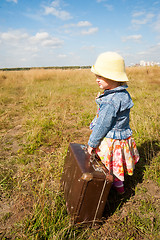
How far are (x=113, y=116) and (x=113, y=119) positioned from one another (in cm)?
5

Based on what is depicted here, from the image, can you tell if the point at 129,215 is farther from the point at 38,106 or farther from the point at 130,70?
the point at 130,70

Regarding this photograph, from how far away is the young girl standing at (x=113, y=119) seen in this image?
60.6 inches

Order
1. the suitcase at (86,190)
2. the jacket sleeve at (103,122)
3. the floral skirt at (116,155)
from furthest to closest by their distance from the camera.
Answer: the floral skirt at (116,155), the jacket sleeve at (103,122), the suitcase at (86,190)

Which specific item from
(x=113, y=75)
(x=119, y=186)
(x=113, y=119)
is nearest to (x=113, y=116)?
(x=113, y=119)

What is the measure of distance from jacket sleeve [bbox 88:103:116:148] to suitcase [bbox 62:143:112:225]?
0.17m

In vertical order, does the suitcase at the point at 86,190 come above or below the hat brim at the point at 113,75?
below

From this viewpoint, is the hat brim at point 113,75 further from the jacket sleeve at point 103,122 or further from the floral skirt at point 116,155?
the floral skirt at point 116,155

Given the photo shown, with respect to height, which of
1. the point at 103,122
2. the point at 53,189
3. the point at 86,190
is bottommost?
the point at 53,189

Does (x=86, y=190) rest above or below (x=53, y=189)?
above

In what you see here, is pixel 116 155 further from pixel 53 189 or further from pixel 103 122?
pixel 53 189

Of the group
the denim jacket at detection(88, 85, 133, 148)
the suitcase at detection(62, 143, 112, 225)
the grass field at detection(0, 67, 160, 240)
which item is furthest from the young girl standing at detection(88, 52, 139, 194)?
the grass field at detection(0, 67, 160, 240)

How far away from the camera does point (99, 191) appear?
1.43 meters

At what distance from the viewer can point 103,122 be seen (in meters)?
1.54

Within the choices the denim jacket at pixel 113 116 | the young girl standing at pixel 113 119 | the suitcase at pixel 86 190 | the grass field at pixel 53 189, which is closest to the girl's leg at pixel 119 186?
the grass field at pixel 53 189
